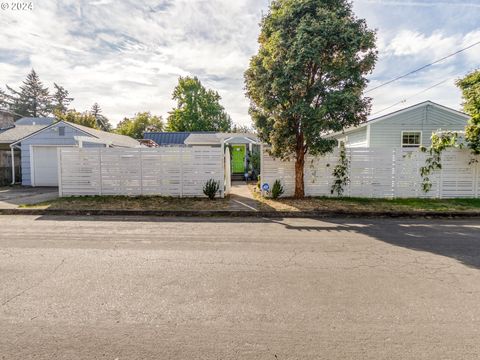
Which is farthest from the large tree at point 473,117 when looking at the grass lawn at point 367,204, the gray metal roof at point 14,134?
the gray metal roof at point 14,134

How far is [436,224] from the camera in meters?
7.16

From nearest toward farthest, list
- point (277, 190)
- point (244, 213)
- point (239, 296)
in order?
point (239, 296) → point (244, 213) → point (277, 190)

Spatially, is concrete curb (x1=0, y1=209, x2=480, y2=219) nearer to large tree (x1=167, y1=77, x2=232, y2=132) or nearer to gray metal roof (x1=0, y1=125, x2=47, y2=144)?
gray metal roof (x1=0, y1=125, x2=47, y2=144)

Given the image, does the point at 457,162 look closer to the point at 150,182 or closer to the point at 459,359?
the point at 459,359

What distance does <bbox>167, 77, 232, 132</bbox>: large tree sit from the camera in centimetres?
3925

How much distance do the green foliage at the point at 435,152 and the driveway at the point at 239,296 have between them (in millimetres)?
5197

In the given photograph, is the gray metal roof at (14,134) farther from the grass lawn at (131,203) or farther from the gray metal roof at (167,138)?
the gray metal roof at (167,138)

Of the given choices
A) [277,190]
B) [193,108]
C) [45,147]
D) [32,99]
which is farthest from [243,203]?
[32,99]

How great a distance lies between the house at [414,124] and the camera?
584 inches

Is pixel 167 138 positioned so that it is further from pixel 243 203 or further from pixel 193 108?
pixel 243 203

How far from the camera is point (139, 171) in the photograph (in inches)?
427

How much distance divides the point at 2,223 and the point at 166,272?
5.98 meters

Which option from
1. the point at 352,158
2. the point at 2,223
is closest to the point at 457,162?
the point at 352,158

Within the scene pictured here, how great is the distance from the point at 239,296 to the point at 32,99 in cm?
7105
